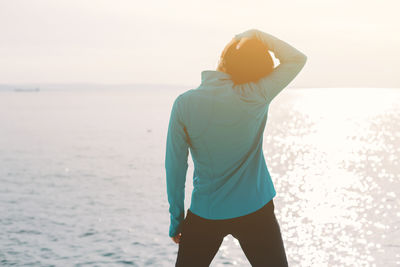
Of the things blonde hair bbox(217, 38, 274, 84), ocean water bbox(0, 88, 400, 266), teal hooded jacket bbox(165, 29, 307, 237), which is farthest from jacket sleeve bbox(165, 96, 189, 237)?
ocean water bbox(0, 88, 400, 266)

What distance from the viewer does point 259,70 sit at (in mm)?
2754

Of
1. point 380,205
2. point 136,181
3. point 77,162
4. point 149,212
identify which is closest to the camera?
point 149,212

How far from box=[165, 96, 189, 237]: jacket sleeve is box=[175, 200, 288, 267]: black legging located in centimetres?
15

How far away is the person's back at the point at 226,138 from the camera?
2.66m

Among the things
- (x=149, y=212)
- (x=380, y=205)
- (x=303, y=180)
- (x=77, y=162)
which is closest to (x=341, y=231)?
(x=380, y=205)

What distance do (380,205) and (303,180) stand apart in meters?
7.28

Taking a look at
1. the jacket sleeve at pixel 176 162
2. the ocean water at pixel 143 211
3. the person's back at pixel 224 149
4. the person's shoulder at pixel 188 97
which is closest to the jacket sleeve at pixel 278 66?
the person's back at pixel 224 149

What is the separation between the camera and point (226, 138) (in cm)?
Answer: 271

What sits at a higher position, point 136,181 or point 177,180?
point 177,180

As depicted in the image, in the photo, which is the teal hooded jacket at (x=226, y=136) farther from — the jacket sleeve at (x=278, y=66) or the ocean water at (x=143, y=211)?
the ocean water at (x=143, y=211)

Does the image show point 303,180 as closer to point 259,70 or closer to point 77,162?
point 77,162

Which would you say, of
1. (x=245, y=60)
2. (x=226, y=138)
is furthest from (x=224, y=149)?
(x=245, y=60)

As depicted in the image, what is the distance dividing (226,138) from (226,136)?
13 mm

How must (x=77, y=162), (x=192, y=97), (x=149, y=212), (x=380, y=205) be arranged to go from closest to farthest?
(x=192, y=97) → (x=149, y=212) → (x=380, y=205) → (x=77, y=162)
